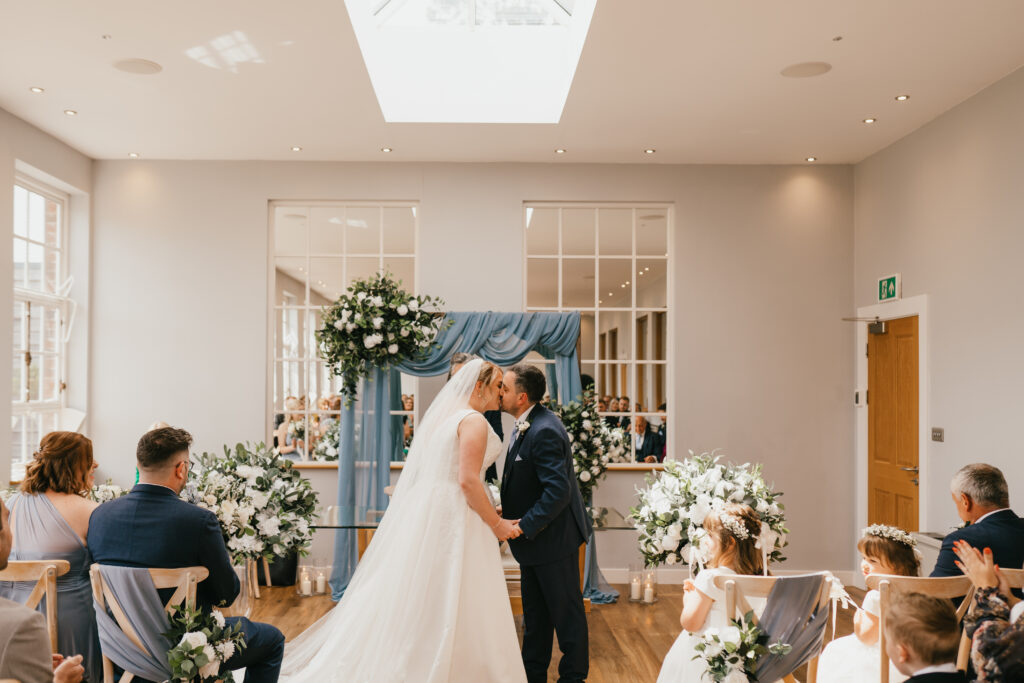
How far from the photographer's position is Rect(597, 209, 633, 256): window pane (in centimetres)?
732

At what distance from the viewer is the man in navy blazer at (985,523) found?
326 centimetres

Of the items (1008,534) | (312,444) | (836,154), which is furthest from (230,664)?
(836,154)

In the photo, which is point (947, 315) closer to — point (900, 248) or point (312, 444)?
point (900, 248)

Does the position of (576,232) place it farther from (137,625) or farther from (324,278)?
(137,625)

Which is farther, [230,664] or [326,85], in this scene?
[326,85]

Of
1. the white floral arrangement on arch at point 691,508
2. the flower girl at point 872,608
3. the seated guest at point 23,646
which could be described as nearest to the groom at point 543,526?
the white floral arrangement on arch at point 691,508

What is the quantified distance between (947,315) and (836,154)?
1.91 meters

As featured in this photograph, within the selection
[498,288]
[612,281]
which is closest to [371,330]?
[498,288]

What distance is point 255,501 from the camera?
12.0ft

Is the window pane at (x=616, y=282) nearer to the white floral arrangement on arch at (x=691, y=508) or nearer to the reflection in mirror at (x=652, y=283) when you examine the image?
the reflection in mirror at (x=652, y=283)

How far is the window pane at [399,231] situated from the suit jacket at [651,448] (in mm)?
2780

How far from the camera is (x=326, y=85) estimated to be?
207 inches

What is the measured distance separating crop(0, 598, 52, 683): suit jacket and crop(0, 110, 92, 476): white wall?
4.47 m

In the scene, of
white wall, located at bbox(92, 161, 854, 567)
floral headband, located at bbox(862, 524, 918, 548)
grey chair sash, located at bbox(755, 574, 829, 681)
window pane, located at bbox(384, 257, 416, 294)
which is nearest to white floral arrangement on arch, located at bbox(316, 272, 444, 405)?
white wall, located at bbox(92, 161, 854, 567)
